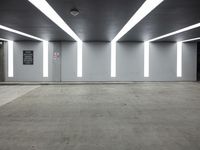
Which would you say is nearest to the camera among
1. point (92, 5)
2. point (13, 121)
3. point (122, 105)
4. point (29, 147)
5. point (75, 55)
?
point (29, 147)

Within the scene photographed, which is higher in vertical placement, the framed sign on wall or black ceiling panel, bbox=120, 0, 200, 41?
black ceiling panel, bbox=120, 0, 200, 41

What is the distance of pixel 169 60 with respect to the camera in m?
16.3

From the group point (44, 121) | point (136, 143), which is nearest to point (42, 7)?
point (44, 121)

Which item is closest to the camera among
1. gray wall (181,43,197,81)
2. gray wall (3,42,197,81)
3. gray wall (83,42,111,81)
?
gray wall (3,42,197,81)

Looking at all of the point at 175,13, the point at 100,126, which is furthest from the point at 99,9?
the point at 100,126

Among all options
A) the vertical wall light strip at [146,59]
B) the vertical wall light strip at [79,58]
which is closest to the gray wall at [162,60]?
the vertical wall light strip at [146,59]

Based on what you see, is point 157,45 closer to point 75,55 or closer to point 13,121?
point 75,55

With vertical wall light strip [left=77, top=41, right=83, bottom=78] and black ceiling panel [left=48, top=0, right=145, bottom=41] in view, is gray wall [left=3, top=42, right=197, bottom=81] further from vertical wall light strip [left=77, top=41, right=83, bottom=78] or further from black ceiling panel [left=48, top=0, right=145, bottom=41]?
black ceiling panel [left=48, top=0, right=145, bottom=41]

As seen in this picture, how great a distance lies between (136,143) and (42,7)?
4.31m

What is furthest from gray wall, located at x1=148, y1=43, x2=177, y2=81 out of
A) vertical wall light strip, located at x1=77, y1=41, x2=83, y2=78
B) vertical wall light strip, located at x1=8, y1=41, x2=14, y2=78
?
vertical wall light strip, located at x1=8, y1=41, x2=14, y2=78

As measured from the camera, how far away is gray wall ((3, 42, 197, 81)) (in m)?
16.1

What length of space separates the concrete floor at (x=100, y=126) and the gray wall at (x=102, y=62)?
819 centimetres

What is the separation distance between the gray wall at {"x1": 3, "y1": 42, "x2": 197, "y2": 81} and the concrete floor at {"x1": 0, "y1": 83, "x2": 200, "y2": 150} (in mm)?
8188

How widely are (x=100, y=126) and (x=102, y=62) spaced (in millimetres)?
11226
